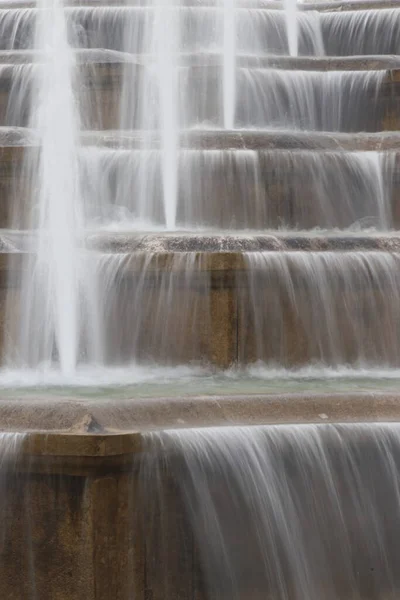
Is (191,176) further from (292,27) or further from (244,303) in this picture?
(292,27)

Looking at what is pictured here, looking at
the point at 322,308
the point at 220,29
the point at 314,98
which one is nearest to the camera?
the point at 322,308

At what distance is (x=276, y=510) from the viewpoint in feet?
20.6

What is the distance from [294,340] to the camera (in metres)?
8.65

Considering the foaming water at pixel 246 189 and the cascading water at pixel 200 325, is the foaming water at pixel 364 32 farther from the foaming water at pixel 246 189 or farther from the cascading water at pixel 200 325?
the foaming water at pixel 246 189

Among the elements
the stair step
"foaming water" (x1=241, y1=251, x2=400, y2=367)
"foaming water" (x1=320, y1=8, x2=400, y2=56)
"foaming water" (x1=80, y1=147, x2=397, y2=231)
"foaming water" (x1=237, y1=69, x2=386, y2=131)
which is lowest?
"foaming water" (x1=241, y1=251, x2=400, y2=367)

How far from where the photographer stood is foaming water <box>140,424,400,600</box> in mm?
6004

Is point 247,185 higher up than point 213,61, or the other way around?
point 213,61

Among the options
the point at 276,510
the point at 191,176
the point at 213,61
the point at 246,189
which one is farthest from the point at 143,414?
the point at 213,61

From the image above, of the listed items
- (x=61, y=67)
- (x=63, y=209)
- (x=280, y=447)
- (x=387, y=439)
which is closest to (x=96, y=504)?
(x=280, y=447)

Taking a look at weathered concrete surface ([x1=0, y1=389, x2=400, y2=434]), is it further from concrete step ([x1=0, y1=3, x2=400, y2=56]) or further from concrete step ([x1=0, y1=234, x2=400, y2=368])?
concrete step ([x1=0, y1=3, x2=400, y2=56])

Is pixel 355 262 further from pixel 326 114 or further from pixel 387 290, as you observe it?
pixel 326 114

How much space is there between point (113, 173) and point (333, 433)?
5.95 m

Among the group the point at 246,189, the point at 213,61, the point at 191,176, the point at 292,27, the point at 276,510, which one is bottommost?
the point at 276,510

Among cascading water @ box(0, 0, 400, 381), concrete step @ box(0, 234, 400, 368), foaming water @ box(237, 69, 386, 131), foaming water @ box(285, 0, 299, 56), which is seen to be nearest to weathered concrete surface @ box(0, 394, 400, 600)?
concrete step @ box(0, 234, 400, 368)
